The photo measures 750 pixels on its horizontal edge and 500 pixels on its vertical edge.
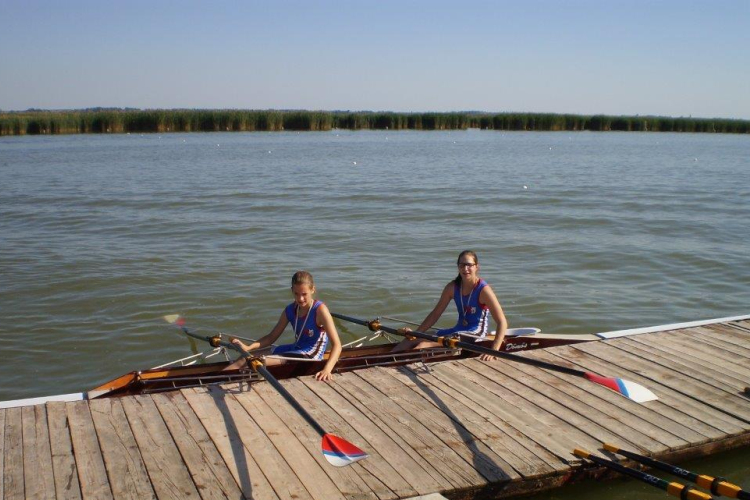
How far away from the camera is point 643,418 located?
574cm

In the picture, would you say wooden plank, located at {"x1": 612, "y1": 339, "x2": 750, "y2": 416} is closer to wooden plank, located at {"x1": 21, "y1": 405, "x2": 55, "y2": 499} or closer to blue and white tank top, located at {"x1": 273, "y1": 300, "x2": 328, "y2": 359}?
blue and white tank top, located at {"x1": 273, "y1": 300, "x2": 328, "y2": 359}

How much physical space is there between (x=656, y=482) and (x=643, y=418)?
1343 millimetres

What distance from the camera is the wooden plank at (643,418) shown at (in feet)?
17.8

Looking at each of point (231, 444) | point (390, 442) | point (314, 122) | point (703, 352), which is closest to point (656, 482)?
point (390, 442)

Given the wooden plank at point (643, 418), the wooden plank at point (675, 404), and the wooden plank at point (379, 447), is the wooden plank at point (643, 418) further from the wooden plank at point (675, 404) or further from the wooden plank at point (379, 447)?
the wooden plank at point (379, 447)

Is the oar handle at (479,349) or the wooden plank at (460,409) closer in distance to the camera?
the wooden plank at (460,409)

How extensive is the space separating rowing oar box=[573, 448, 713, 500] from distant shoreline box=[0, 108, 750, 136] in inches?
2128

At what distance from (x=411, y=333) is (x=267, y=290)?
5.20m

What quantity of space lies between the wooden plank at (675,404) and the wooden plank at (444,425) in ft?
5.66

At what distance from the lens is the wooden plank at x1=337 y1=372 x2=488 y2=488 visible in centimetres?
488

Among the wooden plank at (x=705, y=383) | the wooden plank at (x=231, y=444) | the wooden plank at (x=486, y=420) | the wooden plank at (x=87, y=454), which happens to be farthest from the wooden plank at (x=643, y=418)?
the wooden plank at (x=87, y=454)

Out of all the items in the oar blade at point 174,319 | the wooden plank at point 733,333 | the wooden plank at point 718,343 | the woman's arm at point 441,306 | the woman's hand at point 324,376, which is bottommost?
the oar blade at point 174,319

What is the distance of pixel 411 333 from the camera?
7035 mm

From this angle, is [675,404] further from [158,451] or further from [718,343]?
[158,451]
